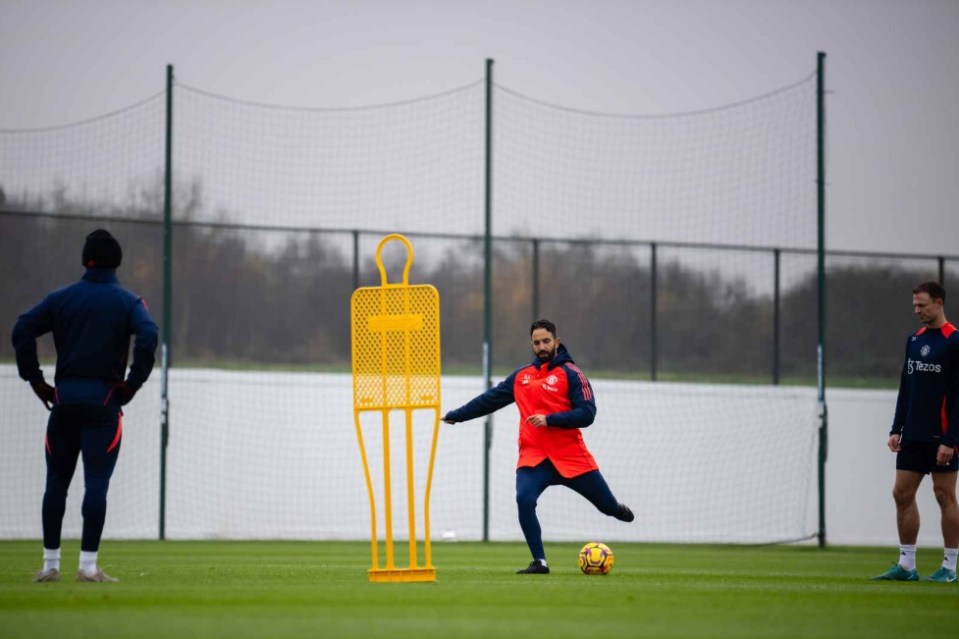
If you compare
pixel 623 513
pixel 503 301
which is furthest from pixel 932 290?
pixel 503 301

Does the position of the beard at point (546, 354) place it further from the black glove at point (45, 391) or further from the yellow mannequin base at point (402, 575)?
the black glove at point (45, 391)

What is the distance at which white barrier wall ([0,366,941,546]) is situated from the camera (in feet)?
53.1

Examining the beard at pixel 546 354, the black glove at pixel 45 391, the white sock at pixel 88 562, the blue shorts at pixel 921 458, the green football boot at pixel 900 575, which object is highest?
the beard at pixel 546 354

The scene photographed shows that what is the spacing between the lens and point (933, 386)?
1016 centimetres

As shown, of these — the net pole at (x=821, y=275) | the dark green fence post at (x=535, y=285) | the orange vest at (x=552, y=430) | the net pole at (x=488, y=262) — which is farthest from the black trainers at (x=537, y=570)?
the dark green fence post at (x=535, y=285)

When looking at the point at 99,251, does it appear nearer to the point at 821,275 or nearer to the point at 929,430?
the point at 929,430

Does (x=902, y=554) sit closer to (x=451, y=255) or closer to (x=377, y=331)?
(x=377, y=331)

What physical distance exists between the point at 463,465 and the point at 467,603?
31.2ft

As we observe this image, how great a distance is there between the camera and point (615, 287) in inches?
766

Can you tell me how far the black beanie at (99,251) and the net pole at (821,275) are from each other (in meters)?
10.3

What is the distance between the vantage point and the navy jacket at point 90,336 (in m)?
8.21

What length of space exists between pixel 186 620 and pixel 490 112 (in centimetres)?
1125

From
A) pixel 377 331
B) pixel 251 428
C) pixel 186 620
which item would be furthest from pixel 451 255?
pixel 186 620

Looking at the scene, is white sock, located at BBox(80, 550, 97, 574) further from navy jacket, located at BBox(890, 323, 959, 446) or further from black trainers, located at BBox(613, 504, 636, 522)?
navy jacket, located at BBox(890, 323, 959, 446)
